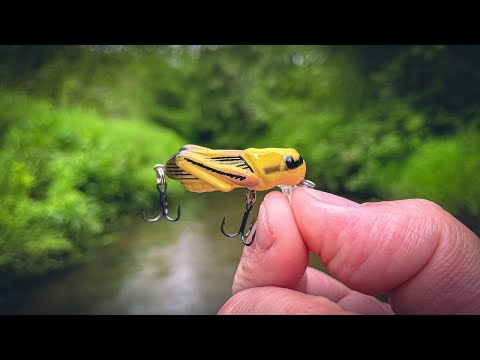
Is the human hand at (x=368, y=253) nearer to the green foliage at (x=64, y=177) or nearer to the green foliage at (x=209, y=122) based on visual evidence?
the green foliage at (x=209, y=122)

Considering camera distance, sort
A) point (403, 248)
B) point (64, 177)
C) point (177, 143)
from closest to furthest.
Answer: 1. point (403, 248)
2. point (64, 177)
3. point (177, 143)

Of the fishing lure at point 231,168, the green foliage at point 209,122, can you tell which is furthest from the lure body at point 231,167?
the green foliage at point 209,122

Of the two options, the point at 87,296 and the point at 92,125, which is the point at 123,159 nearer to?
the point at 92,125

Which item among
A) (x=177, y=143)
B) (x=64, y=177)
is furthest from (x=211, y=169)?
(x=64, y=177)

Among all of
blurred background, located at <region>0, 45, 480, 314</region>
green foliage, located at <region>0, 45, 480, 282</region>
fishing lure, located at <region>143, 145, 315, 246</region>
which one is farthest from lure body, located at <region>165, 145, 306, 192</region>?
green foliage, located at <region>0, 45, 480, 282</region>

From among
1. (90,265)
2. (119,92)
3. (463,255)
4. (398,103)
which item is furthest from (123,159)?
(463,255)

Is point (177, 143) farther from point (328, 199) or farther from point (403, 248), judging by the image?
point (403, 248)

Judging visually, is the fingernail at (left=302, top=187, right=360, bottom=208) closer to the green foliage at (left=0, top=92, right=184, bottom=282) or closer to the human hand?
the human hand

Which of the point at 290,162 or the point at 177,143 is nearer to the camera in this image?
the point at 290,162

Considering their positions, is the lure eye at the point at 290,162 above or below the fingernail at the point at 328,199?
above
